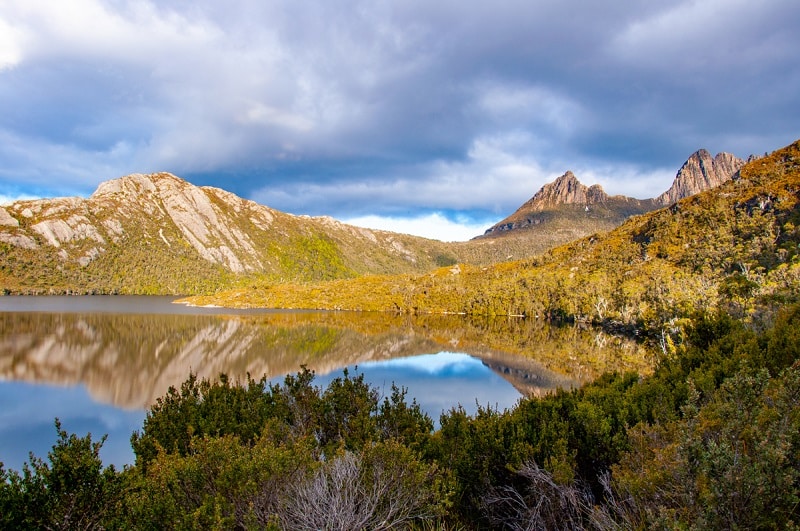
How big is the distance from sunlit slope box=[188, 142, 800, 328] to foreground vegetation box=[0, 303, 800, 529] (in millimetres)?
46463

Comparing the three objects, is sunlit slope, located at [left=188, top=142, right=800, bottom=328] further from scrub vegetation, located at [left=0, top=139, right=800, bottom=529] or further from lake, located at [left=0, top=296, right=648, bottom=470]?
scrub vegetation, located at [left=0, top=139, right=800, bottom=529]

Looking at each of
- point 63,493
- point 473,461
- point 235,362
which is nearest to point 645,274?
point 235,362

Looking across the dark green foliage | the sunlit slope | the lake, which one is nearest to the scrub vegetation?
the dark green foliage

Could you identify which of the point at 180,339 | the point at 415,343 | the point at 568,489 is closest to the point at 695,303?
the point at 415,343

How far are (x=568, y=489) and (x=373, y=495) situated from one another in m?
4.01

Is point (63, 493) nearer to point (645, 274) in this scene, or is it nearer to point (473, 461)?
point (473, 461)

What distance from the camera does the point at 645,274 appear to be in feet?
375

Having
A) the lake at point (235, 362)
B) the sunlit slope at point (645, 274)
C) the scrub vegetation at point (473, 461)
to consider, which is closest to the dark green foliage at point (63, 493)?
the scrub vegetation at point (473, 461)

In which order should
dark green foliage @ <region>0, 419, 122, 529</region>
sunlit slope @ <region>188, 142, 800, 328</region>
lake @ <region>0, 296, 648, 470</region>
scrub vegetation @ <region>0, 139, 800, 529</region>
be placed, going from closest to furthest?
scrub vegetation @ <region>0, 139, 800, 529</region>, dark green foliage @ <region>0, 419, 122, 529</region>, lake @ <region>0, 296, 648, 470</region>, sunlit slope @ <region>188, 142, 800, 328</region>

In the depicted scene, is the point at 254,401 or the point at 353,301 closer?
the point at 254,401

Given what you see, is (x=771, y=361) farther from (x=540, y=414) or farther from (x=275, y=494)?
(x=275, y=494)

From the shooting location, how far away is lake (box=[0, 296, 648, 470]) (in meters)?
33.8

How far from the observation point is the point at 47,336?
72.0m

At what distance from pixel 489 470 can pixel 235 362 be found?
170 ft
